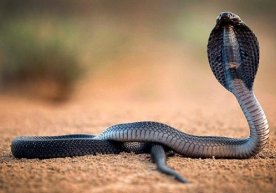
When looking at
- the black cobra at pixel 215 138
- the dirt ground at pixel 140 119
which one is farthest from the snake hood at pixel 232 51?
the dirt ground at pixel 140 119

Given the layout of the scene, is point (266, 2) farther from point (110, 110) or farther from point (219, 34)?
point (219, 34)

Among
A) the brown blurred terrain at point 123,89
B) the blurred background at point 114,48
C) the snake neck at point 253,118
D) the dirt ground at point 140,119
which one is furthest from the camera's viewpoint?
the blurred background at point 114,48

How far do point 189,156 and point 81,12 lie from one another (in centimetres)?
1474

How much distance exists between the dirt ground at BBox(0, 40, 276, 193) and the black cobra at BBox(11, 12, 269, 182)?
13cm

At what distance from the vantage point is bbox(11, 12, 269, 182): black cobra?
4773 mm

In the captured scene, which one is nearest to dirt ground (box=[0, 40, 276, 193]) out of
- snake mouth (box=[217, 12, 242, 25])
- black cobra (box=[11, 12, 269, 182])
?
black cobra (box=[11, 12, 269, 182])

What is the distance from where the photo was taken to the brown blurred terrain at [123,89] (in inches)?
159

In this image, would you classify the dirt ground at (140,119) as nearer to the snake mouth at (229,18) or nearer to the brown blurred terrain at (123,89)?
the brown blurred terrain at (123,89)

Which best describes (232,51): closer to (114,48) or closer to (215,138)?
(215,138)

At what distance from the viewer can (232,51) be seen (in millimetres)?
4938

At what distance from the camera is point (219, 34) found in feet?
16.3

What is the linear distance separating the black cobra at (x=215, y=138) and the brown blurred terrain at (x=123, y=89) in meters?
0.15

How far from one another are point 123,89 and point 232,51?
8423mm

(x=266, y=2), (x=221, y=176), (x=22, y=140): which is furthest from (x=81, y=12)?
(x=221, y=176)
